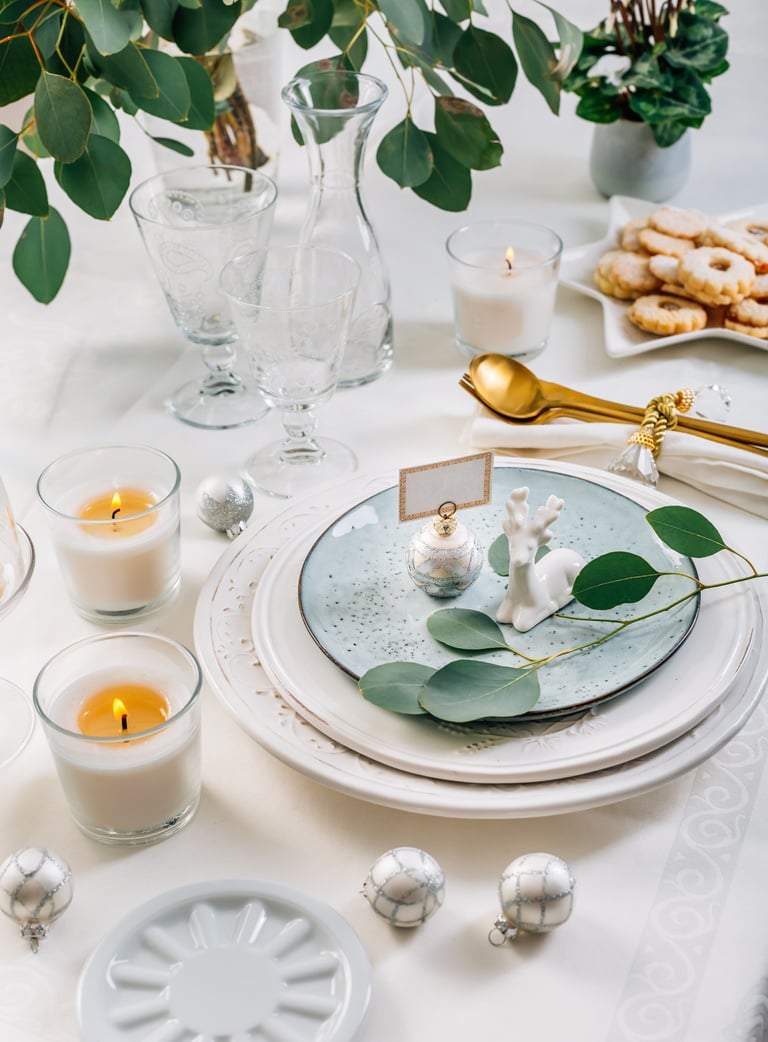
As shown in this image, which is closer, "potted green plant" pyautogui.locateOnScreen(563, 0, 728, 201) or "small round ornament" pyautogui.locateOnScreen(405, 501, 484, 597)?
"small round ornament" pyautogui.locateOnScreen(405, 501, 484, 597)

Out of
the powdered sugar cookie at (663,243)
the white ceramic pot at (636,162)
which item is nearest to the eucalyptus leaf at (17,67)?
the powdered sugar cookie at (663,243)

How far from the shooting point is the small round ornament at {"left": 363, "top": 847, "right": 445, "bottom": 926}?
2.21 feet

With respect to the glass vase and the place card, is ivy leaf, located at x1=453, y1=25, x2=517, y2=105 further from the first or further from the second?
the place card

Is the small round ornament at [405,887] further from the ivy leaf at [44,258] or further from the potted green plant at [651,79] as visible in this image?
the potted green plant at [651,79]

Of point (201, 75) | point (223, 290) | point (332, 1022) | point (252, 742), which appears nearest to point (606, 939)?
point (332, 1022)

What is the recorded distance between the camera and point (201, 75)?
1061 millimetres

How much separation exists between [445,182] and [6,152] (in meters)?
0.45

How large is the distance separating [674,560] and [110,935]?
518mm

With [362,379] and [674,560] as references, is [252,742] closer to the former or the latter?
[674,560]

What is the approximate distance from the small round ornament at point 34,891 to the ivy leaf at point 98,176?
51cm

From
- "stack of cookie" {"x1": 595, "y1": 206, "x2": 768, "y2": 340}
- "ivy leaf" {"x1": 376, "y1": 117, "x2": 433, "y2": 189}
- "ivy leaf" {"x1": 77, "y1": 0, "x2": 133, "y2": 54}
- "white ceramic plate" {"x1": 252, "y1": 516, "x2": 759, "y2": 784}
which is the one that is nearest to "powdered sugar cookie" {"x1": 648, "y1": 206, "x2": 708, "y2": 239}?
"stack of cookie" {"x1": 595, "y1": 206, "x2": 768, "y2": 340}

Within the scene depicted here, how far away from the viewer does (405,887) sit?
0.67 metres

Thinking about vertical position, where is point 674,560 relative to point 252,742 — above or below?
above

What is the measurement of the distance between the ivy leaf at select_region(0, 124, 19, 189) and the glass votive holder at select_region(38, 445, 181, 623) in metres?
0.24
